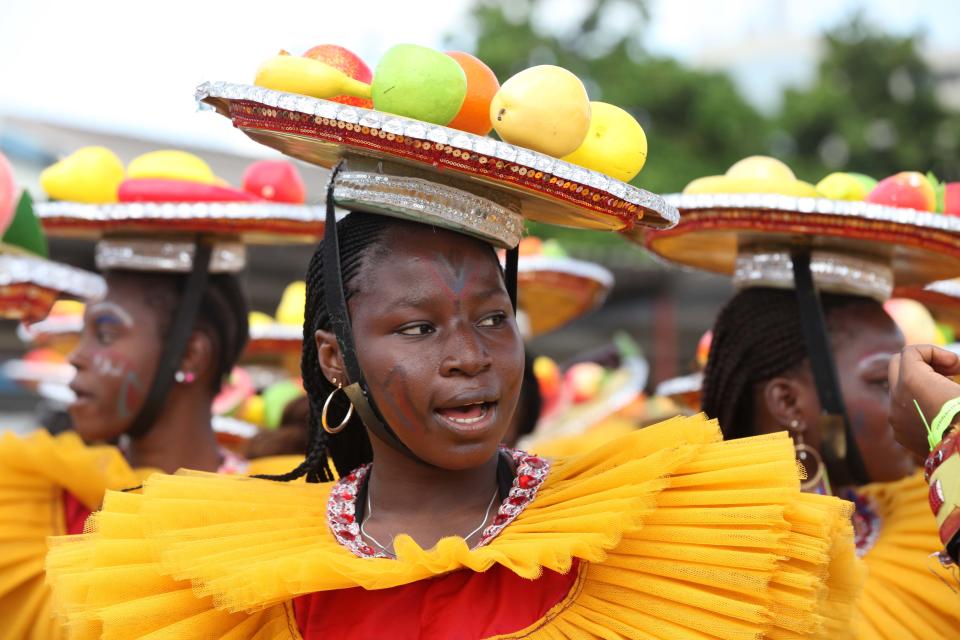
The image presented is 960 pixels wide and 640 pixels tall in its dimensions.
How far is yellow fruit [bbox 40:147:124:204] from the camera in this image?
13.9 feet

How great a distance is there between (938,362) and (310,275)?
152cm

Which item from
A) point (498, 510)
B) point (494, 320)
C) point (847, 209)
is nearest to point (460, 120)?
point (494, 320)

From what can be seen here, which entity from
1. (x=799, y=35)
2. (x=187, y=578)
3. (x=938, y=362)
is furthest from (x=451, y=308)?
(x=799, y=35)

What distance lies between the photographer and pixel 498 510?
8.90 ft

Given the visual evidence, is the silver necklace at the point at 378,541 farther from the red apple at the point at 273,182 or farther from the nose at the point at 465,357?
the red apple at the point at 273,182

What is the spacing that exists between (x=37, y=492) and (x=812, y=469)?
8.10 ft

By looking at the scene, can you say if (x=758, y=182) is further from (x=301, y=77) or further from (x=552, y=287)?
(x=552, y=287)

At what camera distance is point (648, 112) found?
2105cm

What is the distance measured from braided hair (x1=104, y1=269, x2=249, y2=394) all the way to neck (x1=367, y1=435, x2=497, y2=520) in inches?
72.9

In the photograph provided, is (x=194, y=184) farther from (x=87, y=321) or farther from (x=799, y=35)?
(x=799, y=35)

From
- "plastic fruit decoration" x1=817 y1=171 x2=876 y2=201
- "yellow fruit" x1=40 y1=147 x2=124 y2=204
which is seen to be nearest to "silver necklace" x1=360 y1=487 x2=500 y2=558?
"plastic fruit decoration" x1=817 y1=171 x2=876 y2=201

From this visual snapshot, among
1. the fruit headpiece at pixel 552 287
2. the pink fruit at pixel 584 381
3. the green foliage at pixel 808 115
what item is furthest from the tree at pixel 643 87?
the fruit headpiece at pixel 552 287

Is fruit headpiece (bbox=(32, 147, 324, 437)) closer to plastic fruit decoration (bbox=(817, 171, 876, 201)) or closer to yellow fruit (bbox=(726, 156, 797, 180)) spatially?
yellow fruit (bbox=(726, 156, 797, 180))

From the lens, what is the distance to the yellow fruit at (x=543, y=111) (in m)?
2.52
